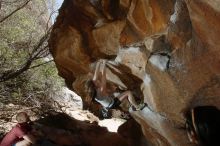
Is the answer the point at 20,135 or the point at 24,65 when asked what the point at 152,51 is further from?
the point at 24,65

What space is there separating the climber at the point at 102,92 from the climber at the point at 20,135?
101 inches

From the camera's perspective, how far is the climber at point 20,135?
7.17 metres

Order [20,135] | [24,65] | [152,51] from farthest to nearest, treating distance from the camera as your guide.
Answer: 1. [24,65]
2. [20,135]
3. [152,51]

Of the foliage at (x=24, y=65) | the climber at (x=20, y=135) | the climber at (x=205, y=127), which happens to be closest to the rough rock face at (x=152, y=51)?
the climber at (x=205, y=127)

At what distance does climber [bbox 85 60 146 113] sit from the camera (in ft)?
29.8

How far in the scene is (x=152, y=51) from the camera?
20.2 ft

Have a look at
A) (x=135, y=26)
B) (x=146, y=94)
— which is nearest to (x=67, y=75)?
(x=135, y=26)

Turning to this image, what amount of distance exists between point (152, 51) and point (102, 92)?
3.63 metres

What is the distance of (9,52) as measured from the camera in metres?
13.5

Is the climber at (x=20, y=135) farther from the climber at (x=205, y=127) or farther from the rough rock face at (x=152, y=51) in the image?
the climber at (x=205, y=127)

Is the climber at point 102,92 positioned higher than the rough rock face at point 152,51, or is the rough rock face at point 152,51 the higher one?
the rough rock face at point 152,51

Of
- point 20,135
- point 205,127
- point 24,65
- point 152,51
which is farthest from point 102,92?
point 205,127

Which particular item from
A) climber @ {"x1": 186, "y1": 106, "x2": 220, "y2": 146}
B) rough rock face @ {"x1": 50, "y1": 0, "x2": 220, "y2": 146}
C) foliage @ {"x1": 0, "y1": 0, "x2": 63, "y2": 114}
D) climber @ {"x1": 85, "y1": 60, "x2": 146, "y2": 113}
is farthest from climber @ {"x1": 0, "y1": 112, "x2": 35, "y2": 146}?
foliage @ {"x1": 0, "y1": 0, "x2": 63, "y2": 114}

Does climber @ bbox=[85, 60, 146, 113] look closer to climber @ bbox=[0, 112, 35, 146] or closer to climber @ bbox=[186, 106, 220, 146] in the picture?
climber @ bbox=[0, 112, 35, 146]
